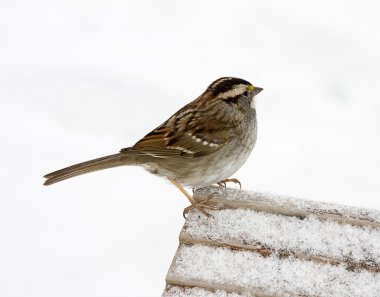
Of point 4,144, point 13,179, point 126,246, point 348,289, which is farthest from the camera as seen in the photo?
point 4,144

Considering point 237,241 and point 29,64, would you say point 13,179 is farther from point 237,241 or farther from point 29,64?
point 237,241

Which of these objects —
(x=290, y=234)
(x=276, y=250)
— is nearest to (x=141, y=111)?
(x=290, y=234)

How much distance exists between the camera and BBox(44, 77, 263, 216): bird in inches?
171

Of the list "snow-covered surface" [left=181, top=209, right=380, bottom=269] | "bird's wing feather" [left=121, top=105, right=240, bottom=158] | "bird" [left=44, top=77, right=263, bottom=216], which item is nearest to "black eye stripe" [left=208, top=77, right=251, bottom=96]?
"bird" [left=44, top=77, right=263, bottom=216]

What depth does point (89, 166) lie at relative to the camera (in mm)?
4250

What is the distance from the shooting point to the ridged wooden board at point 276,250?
115 inches

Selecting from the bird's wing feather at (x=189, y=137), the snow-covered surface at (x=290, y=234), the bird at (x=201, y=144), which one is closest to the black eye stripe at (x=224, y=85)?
the bird at (x=201, y=144)

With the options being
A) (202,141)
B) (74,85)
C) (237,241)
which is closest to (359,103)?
(74,85)

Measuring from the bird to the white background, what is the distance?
2407 millimetres

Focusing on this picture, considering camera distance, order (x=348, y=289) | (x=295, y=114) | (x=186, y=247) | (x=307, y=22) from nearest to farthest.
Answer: (x=348, y=289) → (x=186, y=247) → (x=295, y=114) → (x=307, y=22)

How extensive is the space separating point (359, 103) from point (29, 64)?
198 inches

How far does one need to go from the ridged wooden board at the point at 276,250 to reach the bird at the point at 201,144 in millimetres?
748

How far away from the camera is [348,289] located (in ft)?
9.53

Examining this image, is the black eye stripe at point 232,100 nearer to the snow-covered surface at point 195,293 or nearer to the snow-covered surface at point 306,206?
the snow-covered surface at point 306,206
